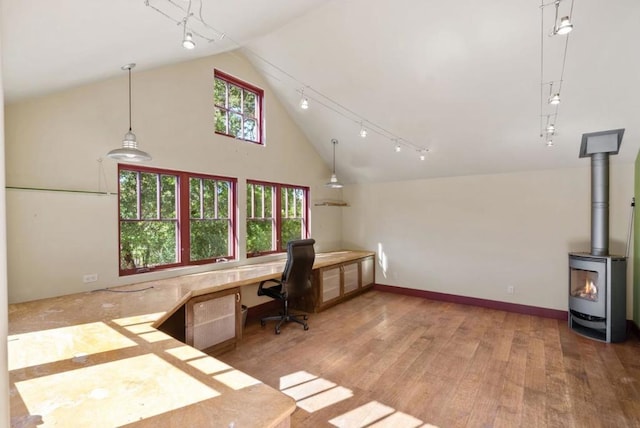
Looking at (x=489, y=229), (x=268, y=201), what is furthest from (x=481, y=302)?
(x=268, y=201)

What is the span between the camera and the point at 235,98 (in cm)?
470

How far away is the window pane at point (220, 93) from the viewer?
4.40 metres

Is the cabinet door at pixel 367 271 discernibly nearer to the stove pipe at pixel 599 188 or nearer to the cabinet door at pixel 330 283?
the cabinet door at pixel 330 283

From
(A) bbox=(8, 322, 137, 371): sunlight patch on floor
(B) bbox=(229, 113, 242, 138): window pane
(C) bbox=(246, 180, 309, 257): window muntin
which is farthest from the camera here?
(C) bbox=(246, 180, 309, 257): window muntin

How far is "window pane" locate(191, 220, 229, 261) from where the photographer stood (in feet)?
13.6

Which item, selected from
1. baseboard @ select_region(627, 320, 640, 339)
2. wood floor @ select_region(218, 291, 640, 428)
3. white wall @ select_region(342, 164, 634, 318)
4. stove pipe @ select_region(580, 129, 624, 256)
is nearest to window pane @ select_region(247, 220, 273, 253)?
wood floor @ select_region(218, 291, 640, 428)

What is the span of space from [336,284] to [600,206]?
3.93 m

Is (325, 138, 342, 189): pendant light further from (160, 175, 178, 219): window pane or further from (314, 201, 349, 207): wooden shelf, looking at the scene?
(160, 175, 178, 219): window pane

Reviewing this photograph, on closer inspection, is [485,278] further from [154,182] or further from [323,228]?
[154,182]

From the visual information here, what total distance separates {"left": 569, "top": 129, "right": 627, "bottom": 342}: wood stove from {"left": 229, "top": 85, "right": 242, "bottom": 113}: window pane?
16.0ft

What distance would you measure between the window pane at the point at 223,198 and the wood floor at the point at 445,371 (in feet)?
5.60

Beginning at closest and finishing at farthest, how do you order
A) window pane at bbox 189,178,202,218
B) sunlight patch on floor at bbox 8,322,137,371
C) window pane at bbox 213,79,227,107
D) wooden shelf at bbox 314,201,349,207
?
1. sunlight patch on floor at bbox 8,322,137,371
2. window pane at bbox 189,178,202,218
3. window pane at bbox 213,79,227,107
4. wooden shelf at bbox 314,201,349,207

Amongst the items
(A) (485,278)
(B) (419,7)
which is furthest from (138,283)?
(A) (485,278)

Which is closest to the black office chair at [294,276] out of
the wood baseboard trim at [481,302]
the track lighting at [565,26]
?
the wood baseboard trim at [481,302]
